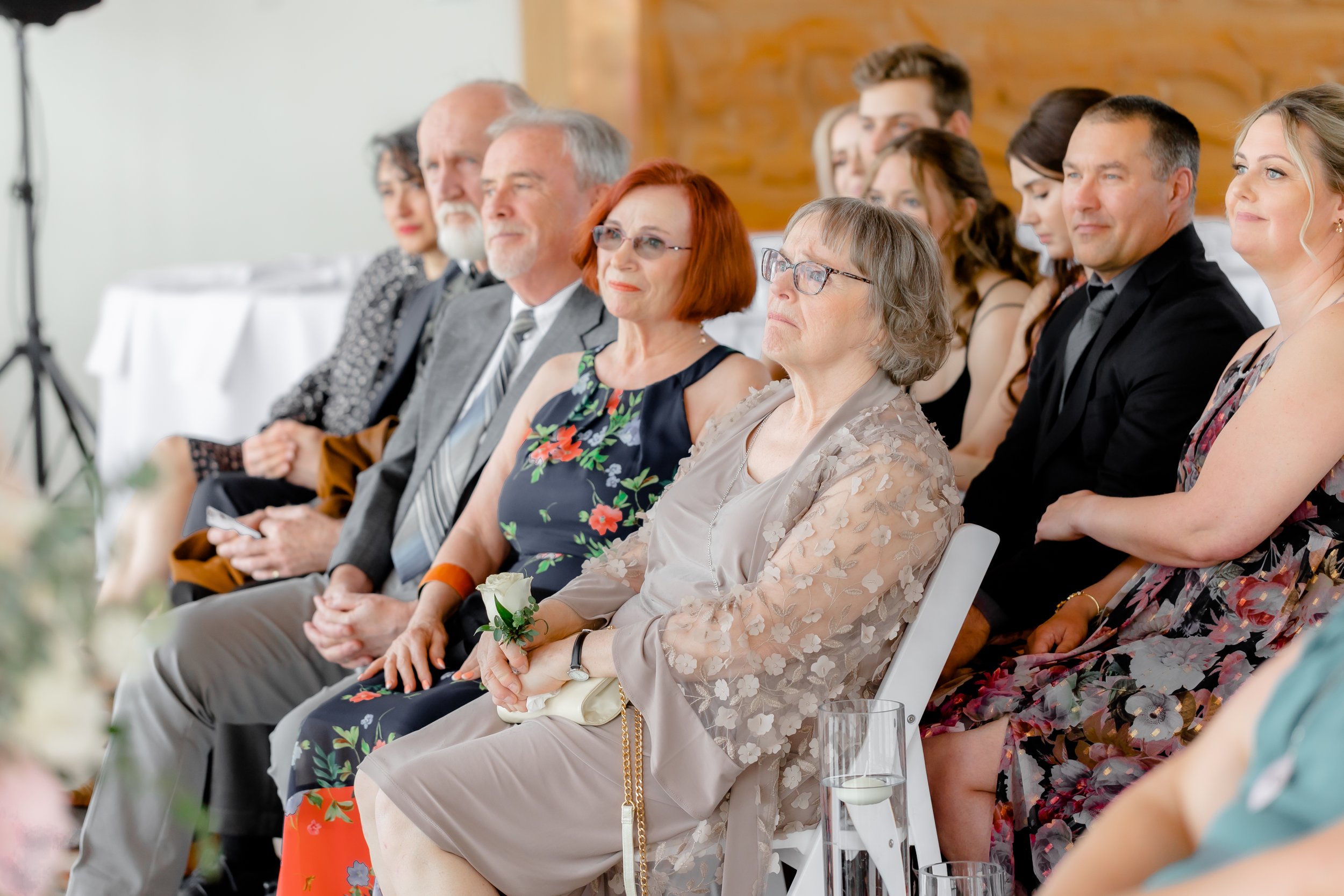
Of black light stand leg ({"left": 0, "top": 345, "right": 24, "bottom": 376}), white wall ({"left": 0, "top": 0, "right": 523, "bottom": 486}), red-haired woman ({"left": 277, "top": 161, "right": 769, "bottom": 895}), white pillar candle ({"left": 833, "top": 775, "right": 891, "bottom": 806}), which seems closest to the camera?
white pillar candle ({"left": 833, "top": 775, "right": 891, "bottom": 806})

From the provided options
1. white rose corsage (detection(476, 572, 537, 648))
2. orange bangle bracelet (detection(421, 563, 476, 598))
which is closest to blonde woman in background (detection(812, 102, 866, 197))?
orange bangle bracelet (detection(421, 563, 476, 598))

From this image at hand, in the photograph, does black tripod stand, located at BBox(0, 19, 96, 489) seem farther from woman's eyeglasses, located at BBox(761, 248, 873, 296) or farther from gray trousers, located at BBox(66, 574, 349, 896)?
woman's eyeglasses, located at BBox(761, 248, 873, 296)

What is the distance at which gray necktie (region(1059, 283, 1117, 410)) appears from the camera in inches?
91.2

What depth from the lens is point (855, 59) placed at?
5.60 meters

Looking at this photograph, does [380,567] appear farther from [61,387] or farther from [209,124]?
[209,124]

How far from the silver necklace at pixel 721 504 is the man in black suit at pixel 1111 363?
0.40 m

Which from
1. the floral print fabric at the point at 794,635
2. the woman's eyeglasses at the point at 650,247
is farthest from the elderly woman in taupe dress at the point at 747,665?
the woman's eyeglasses at the point at 650,247

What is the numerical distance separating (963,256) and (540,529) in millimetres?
1142

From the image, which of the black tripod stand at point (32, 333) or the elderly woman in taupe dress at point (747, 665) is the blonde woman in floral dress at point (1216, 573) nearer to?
the elderly woman in taupe dress at point (747, 665)

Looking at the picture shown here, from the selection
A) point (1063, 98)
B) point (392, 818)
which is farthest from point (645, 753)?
point (1063, 98)

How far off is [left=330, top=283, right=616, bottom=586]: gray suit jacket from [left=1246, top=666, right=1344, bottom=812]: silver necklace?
6.10ft

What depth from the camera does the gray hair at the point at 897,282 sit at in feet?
6.56

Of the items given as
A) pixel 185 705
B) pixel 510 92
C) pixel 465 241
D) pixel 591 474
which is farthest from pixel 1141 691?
pixel 510 92

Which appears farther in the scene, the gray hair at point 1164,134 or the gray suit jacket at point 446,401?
the gray suit jacket at point 446,401
